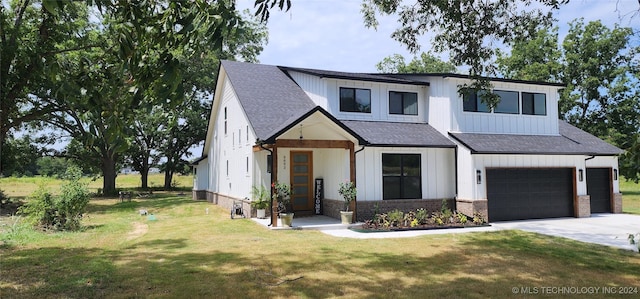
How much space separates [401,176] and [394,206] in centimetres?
122

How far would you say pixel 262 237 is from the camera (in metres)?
11.8

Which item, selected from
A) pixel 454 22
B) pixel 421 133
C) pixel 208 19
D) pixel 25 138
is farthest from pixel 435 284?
pixel 25 138

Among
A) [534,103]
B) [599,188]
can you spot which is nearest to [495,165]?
[534,103]

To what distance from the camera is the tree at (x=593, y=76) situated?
30.8 meters

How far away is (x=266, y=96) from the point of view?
1800 cm

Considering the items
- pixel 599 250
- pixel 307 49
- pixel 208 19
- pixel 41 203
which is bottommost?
pixel 599 250

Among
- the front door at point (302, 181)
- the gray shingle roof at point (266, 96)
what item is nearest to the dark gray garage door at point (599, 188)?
the front door at point (302, 181)

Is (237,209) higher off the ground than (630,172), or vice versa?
(630,172)

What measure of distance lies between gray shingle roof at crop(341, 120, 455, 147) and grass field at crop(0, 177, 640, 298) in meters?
4.11

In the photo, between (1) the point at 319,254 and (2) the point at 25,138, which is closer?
(1) the point at 319,254

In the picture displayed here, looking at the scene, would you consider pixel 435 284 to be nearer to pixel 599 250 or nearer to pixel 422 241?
pixel 422 241

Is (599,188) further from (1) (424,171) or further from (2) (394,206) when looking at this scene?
(2) (394,206)

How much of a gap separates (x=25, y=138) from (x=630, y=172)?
143 ft

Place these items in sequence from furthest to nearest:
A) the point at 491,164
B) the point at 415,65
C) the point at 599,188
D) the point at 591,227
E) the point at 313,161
Result: the point at 415,65
the point at 599,188
the point at 313,161
the point at 491,164
the point at 591,227
